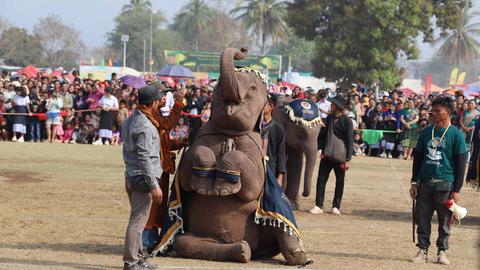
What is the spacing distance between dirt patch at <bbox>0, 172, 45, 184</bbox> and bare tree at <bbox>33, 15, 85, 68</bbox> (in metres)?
71.5

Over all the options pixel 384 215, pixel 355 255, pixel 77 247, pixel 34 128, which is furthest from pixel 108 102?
pixel 355 255

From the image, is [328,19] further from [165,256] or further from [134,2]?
[134,2]

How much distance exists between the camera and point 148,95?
8914mm

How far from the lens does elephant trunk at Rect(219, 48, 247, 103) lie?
30.7 feet

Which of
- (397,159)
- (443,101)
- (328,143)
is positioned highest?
(443,101)

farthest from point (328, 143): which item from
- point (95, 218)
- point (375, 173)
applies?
point (375, 173)

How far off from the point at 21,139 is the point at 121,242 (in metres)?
16.0

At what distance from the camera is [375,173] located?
70.3ft

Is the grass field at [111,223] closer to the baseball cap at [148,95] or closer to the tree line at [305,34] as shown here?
the baseball cap at [148,95]

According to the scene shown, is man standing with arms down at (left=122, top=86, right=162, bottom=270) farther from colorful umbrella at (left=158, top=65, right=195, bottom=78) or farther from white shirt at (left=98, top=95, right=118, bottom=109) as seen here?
colorful umbrella at (left=158, top=65, right=195, bottom=78)

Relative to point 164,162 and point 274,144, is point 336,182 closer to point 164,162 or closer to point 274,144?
point 274,144

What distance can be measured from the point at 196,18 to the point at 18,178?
8889 cm

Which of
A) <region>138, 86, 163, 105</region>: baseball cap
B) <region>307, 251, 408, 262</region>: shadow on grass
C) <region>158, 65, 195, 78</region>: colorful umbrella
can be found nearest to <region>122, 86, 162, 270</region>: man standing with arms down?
<region>138, 86, 163, 105</region>: baseball cap

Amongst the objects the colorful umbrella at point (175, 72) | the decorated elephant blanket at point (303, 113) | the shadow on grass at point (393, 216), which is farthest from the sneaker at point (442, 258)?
the colorful umbrella at point (175, 72)
